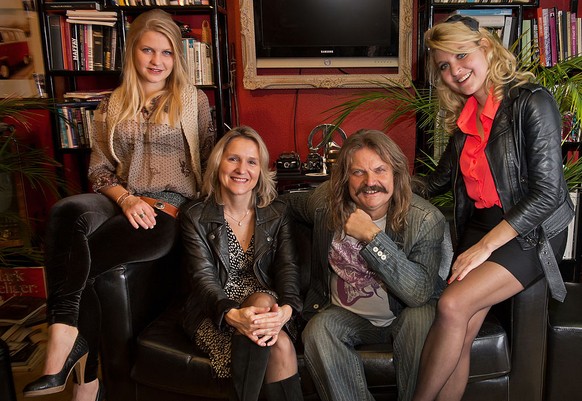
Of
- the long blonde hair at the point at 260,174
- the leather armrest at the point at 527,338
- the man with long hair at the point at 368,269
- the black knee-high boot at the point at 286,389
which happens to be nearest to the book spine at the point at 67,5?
the long blonde hair at the point at 260,174

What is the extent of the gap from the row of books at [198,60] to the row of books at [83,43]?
0.42 metres

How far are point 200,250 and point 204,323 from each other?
25 cm

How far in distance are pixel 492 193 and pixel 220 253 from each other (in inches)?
37.2

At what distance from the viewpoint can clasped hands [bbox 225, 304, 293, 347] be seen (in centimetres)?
157

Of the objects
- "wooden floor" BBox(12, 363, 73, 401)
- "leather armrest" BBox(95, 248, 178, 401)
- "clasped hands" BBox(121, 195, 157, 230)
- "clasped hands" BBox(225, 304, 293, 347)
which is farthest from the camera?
"wooden floor" BBox(12, 363, 73, 401)

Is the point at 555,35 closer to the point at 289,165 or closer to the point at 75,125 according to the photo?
the point at 289,165

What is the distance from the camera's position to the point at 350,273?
71.0 inches

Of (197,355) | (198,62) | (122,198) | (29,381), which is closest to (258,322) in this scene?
(197,355)

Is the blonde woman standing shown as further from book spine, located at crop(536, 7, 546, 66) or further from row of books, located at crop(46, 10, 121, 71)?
book spine, located at crop(536, 7, 546, 66)

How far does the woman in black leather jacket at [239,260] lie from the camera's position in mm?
1635

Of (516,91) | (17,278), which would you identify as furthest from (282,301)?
(17,278)

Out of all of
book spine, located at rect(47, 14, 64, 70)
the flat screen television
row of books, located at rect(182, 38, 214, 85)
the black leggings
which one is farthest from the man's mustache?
book spine, located at rect(47, 14, 64, 70)

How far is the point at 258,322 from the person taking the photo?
1.57 meters

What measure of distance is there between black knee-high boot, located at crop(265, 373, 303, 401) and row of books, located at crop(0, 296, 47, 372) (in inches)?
55.3
